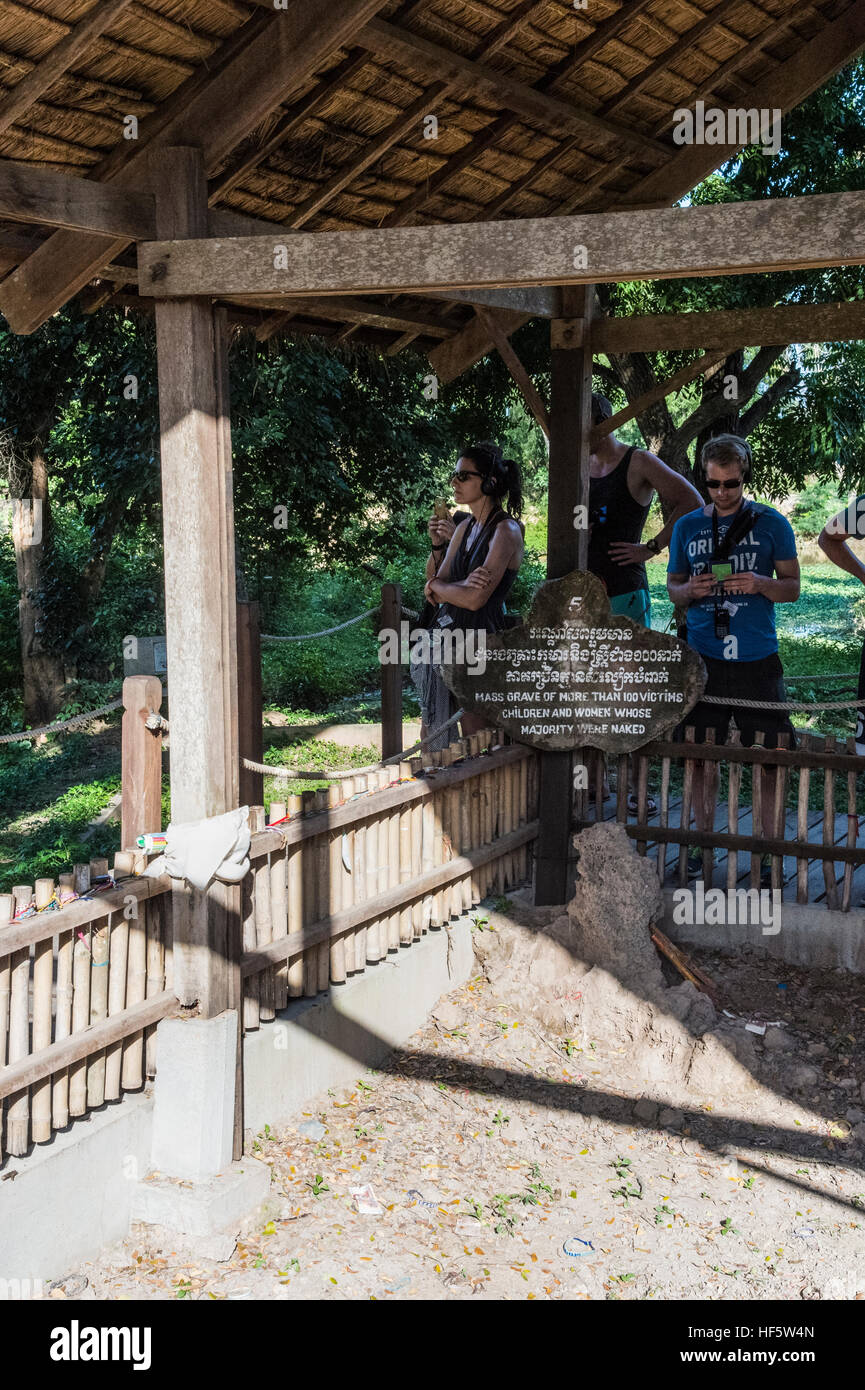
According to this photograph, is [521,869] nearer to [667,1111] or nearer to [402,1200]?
[667,1111]

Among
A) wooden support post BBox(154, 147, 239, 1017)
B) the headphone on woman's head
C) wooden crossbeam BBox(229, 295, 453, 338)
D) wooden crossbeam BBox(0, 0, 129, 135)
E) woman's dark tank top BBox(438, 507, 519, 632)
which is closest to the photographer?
wooden crossbeam BBox(0, 0, 129, 135)

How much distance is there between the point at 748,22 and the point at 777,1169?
5074mm

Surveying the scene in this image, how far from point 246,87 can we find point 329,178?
123 cm

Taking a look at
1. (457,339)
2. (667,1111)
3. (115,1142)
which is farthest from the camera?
(457,339)

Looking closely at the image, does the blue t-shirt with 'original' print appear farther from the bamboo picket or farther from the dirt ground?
the bamboo picket

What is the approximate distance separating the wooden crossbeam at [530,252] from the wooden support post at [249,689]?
7.07 feet

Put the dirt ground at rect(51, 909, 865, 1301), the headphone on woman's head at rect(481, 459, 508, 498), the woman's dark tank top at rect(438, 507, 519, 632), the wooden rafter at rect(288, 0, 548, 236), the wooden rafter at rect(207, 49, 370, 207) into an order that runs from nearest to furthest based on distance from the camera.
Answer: the dirt ground at rect(51, 909, 865, 1301)
the wooden rafter at rect(207, 49, 370, 207)
the wooden rafter at rect(288, 0, 548, 236)
the headphone on woman's head at rect(481, 459, 508, 498)
the woman's dark tank top at rect(438, 507, 519, 632)

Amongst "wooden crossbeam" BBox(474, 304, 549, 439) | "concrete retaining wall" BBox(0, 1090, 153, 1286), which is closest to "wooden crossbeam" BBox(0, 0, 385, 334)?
"wooden crossbeam" BBox(474, 304, 549, 439)

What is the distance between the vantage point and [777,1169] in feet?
15.4

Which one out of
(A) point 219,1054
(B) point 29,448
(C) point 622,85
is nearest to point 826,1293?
(A) point 219,1054

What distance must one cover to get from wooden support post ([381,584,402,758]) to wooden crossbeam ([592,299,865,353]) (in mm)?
2742

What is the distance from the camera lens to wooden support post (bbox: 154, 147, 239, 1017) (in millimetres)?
4195

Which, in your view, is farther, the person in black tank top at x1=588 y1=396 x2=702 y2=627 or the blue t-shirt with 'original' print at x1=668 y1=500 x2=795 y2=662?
the person in black tank top at x1=588 y1=396 x2=702 y2=627

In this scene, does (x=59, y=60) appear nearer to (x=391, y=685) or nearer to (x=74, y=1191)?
(x=74, y=1191)
